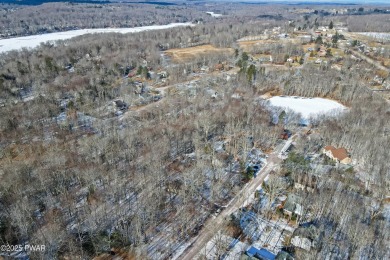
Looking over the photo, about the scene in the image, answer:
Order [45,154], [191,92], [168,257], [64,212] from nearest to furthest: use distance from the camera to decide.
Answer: [168,257]
[64,212]
[45,154]
[191,92]

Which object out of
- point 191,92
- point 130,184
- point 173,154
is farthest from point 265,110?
point 130,184

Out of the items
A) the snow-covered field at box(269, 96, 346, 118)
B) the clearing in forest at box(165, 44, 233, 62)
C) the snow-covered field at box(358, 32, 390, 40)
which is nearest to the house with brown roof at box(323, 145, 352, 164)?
the snow-covered field at box(269, 96, 346, 118)

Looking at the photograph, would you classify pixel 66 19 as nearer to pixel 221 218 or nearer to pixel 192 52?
pixel 192 52

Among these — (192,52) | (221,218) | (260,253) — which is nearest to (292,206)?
(260,253)

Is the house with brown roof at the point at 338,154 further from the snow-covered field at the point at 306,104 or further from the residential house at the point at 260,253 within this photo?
the residential house at the point at 260,253

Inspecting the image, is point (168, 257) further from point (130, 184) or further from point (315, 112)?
point (315, 112)

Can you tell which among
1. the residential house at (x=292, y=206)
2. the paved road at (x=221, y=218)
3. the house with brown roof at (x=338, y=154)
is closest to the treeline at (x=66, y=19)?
the paved road at (x=221, y=218)

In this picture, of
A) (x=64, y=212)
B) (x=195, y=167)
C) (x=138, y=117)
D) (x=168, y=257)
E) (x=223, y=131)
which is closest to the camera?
(x=168, y=257)
